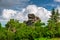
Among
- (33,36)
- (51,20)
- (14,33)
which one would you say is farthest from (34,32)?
(51,20)

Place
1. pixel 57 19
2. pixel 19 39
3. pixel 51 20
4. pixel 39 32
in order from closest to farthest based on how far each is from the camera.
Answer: pixel 19 39 < pixel 39 32 < pixel 51 20 < pixel 57 19

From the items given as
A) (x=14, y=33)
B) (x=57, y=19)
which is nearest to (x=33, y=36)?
(x=14, y=33)

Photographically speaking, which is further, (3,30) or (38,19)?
(38,19)

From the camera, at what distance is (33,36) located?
22016 millimetres

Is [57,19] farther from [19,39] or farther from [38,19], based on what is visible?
[19,39]

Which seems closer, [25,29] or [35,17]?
[25,29]

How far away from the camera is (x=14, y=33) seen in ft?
72.9

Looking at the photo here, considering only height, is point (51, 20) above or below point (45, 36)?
above

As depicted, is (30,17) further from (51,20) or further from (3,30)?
(3,30)

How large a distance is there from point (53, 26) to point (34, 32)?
2870 mm

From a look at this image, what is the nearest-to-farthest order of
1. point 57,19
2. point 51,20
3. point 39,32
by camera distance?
1. point 39,32
2. point 51,20
3. point 57,19

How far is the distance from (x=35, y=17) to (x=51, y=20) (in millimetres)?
2095

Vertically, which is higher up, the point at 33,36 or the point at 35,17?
the point at 35,17

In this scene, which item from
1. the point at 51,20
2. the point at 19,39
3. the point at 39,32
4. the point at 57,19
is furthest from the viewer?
the point at 57,19
